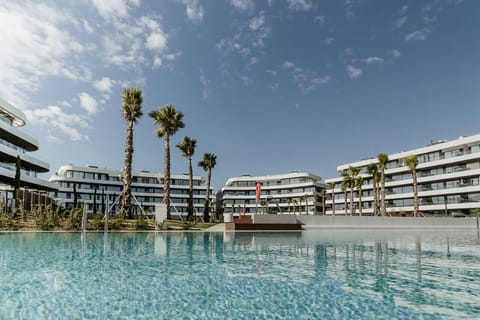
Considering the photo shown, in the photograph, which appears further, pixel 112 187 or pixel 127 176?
pixel 112 187

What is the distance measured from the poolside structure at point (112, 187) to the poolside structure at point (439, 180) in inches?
1915

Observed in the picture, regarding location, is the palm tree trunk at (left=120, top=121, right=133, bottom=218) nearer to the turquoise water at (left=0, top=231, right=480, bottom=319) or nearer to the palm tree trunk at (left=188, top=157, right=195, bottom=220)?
the palm tree trunk at (left=188, top=157, right=195, bottom=220)

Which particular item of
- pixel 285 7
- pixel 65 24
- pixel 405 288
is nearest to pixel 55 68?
pixel 65 24

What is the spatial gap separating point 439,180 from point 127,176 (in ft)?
195

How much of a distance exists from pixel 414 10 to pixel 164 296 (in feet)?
138

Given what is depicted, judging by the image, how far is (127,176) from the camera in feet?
120

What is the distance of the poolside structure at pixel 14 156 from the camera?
4491 centimetres

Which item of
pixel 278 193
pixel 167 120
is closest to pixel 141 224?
pixel 167 120

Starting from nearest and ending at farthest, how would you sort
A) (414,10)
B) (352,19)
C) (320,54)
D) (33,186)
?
(414,10)
(352,19)
(320,54)
(33,186)

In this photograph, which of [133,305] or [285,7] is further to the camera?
[285,7]

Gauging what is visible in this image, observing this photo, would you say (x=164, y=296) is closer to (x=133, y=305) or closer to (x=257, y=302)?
(x=133, y=305)

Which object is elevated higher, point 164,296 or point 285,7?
point 285,7

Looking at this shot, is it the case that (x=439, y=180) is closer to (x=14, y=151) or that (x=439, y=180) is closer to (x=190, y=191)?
(x=190, y=191)

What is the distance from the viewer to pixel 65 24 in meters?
27.4
